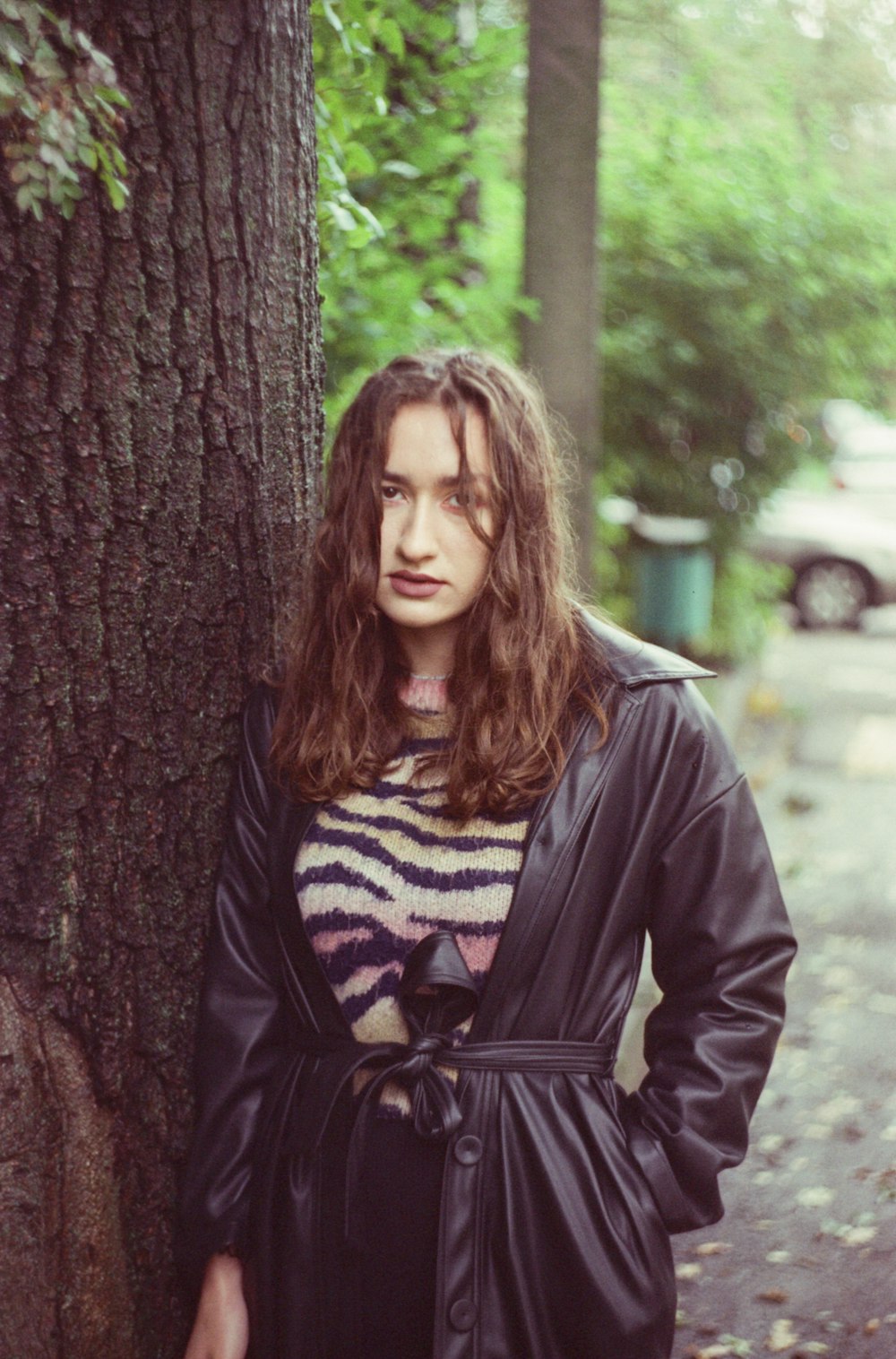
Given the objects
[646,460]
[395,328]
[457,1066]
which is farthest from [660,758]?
[646,460]

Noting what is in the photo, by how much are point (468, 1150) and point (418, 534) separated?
893 mm

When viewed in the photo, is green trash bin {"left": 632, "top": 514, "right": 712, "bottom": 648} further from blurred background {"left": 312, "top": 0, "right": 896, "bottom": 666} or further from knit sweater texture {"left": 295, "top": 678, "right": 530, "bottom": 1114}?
knit sweater texture {"left": 295, "top": 678, "right": 530, "bottom": 1114}

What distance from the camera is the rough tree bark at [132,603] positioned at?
2.03 meters

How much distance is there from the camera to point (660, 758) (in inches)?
82.3

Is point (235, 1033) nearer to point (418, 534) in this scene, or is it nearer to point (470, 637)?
point (470, 637)

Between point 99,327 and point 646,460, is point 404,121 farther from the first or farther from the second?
point 646,460

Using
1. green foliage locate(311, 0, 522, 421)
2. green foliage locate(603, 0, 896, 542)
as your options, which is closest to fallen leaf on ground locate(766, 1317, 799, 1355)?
green foliage locate(311, 0, 522, 421)

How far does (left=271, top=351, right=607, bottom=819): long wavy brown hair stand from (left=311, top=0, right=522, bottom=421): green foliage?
0.95m

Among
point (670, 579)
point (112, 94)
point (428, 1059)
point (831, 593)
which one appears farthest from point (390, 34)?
point (831, 593)

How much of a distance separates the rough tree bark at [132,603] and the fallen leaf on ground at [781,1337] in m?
1.62

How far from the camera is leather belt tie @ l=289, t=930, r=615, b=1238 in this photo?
6.49 ft

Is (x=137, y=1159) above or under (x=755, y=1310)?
above

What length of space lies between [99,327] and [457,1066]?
3.91 feet

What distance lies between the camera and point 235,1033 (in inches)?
86.7
